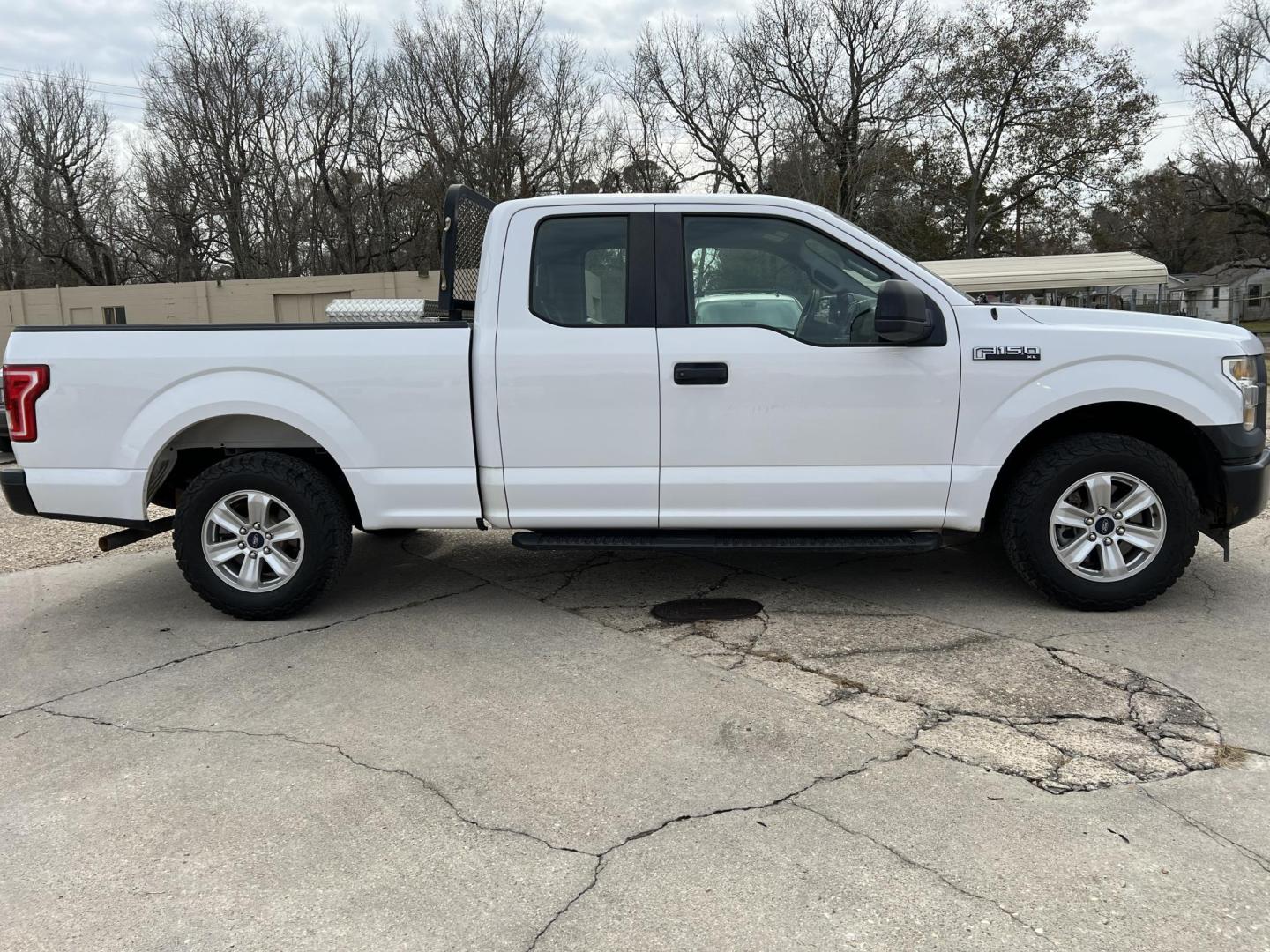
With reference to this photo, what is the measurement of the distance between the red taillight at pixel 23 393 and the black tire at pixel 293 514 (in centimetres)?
82

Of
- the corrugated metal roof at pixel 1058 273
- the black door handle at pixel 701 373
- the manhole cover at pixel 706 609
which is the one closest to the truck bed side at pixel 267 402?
the black door handle at pixel 701 373

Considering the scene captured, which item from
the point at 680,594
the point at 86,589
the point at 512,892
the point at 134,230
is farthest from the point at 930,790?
the point at 134,230

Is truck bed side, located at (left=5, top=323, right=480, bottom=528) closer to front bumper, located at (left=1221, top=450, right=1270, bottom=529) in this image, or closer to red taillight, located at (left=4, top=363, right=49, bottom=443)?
red taillight, located at (left=4, top=363, right=49, bottom=443)

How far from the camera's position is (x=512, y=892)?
241 cm

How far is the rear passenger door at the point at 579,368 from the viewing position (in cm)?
434

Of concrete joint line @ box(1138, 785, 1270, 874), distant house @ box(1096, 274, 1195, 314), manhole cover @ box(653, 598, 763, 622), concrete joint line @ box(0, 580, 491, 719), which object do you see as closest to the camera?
concrete joint line @ box(1138, 785, 1270, 874)

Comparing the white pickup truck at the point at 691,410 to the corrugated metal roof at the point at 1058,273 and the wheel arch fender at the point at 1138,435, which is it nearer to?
the wheel arch fender at the point at 1138,435

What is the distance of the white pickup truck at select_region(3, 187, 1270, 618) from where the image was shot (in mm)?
4277

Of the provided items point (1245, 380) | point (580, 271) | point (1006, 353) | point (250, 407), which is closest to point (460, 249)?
point (580, 271)

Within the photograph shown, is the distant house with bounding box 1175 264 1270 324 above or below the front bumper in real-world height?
above

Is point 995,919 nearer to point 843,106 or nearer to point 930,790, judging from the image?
point 930,790

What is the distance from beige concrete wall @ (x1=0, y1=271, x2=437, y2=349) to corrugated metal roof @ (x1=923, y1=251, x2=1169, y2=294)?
17076 millimetres

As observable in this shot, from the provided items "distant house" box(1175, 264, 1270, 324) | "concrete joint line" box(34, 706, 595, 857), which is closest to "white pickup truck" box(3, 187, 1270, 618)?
"concrete joint line" box(34, 706, 595, 857)

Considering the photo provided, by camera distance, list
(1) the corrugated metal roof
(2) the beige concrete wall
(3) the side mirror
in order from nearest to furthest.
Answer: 1. (3) the side mirror
2. (1) the corrugated metal roof
3. (2) the beige concrete wall
